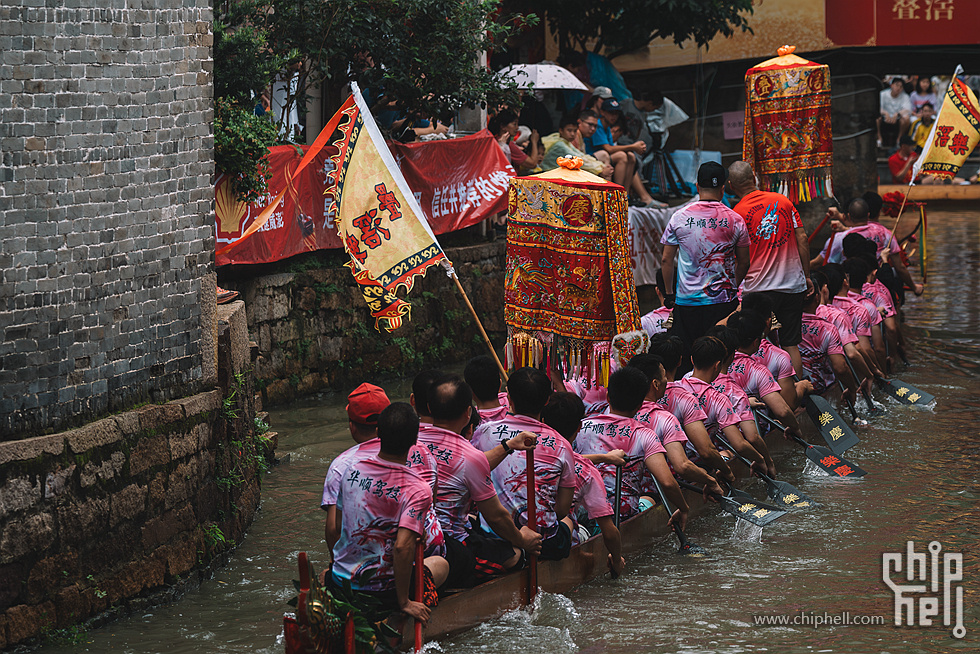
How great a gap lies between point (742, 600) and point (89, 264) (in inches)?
167

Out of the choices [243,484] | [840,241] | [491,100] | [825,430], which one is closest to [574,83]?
[491,100]

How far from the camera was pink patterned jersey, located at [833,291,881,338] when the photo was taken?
1210 centimetres

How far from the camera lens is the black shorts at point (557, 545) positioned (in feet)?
22.5

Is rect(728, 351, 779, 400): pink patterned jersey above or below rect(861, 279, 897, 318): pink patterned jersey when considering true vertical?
below

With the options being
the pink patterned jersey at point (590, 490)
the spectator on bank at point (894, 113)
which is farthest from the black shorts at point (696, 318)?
the spectator on bank at point (894, 113)

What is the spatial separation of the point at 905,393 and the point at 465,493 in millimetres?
7221

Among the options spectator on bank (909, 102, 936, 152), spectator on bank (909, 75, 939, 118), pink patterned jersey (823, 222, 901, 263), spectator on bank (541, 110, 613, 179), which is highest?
spectator on bank (909, 75, 939, 118)

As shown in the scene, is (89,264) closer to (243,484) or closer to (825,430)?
(243,484)

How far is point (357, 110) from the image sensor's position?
880 centimetres

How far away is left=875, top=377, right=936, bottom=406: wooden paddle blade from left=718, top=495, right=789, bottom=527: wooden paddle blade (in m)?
4.38

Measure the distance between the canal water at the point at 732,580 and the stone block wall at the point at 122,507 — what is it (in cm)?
19

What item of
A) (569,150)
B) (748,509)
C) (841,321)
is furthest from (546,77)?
(748,509)

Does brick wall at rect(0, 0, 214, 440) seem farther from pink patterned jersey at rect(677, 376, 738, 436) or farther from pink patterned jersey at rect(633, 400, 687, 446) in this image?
pink patterned jersey at rect(677, 376, 738, 436)

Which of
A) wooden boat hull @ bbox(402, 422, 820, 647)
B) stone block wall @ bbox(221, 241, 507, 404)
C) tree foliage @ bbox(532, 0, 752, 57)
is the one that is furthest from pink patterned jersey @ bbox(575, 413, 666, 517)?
tree foliage @ bbox(532, 0, 752, 57)
